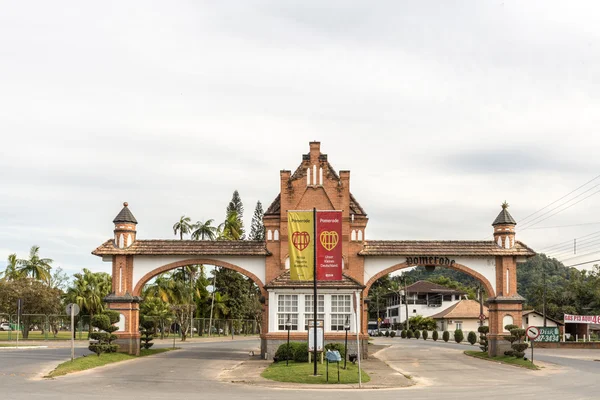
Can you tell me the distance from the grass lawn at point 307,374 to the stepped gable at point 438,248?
33.9 feet

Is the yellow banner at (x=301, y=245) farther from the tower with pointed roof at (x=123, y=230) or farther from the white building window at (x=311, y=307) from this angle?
the tower with pointed roof at (x=123, y=230)

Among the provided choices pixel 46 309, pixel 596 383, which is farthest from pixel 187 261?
pixel 46 309

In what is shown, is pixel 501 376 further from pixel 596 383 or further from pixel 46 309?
pixel 46 309

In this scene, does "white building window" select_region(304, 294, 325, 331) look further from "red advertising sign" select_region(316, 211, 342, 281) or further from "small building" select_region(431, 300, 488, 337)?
"small building" select_region(431, 300, 488, 337)

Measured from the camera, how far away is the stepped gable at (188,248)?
131 ft

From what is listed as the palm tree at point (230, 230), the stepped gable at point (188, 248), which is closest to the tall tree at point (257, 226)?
the palm tree at point (230, 230)

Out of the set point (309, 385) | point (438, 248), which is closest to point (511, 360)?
point (438, 248)

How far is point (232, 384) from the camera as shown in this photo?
990 inches

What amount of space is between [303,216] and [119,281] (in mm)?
14024

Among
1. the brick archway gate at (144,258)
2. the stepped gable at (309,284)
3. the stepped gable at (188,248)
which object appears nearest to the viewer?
the stepped gable at (309,284)

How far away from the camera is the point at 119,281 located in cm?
4000

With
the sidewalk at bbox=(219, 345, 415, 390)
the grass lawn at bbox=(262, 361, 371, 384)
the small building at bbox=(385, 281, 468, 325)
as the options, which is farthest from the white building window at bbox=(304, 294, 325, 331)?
the small building at bbox=(385, 281, 468, 325)

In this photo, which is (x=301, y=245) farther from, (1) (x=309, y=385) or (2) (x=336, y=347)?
(1) (x=309, y=385)

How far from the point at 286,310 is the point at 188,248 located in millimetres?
6768
